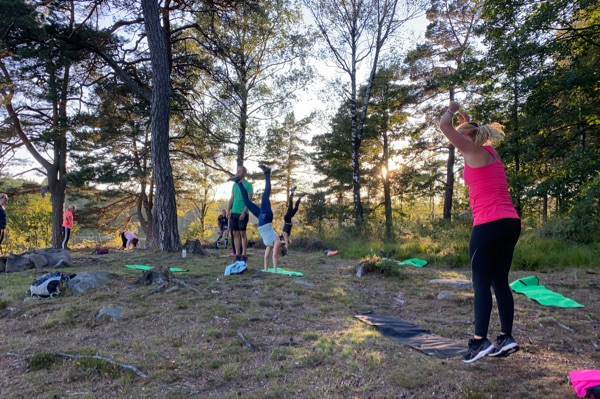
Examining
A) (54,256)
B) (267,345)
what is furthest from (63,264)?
(267,345)

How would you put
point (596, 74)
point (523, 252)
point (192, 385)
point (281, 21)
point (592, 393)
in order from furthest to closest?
Answer: 1. point (281, 21)
2. point (596, 74)
3. point (523, 252)
4. point (192, 385)
5. point (592, 393)

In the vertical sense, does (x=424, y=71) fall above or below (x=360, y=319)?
above

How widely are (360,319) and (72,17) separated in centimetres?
1158

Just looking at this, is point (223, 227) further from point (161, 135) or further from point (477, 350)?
point (477, 350)

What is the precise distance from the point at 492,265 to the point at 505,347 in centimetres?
56

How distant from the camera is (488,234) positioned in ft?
8.26

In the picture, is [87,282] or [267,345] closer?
[267,345]

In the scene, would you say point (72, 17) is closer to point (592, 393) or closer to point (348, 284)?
point (348, 284)

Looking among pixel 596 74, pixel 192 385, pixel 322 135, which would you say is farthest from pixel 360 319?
pixel 322 135

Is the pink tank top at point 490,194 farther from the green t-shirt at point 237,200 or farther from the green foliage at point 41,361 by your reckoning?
the green t-shirt at point 237,200

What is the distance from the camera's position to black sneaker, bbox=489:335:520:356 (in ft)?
8.00

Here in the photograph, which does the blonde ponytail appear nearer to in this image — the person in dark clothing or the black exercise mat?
the black exercise mat

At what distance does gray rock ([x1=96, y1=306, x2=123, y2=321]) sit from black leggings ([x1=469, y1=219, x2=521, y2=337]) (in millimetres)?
3406

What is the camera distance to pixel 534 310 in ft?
13.3
